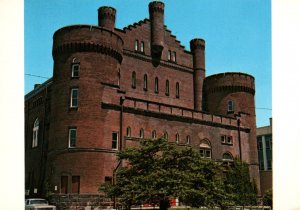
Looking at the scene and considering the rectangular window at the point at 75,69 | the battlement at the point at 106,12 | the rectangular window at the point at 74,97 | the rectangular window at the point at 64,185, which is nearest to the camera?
the rectangular window at the point at 64,185

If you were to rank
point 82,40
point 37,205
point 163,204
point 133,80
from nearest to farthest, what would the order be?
point 163,204 → point 37,205 → point 82,40 → point 133,80

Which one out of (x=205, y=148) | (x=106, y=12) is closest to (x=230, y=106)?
(x=205, y=148)

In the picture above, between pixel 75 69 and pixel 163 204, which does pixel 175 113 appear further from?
Result: pixel 163 204

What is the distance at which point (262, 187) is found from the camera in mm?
30938

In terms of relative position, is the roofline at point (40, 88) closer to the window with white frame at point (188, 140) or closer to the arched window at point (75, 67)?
the arched window at point (75, 67)

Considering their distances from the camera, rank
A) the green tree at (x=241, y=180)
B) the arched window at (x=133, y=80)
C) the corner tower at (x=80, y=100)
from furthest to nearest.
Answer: the arched window at (x=133, y=80), the green tree at (x=241, y=180), the corner tower at (x=80, y=100)

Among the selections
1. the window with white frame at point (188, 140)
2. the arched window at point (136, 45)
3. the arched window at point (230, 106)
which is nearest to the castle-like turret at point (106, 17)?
the arched window at point (136, 45)

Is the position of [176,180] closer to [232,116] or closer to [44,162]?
[44,162]

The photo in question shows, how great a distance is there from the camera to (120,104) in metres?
23.7

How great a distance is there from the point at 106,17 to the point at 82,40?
5084 mm

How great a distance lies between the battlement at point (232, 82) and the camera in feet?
104

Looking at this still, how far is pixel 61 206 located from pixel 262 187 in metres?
16.6

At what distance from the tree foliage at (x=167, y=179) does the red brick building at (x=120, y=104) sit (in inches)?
263
